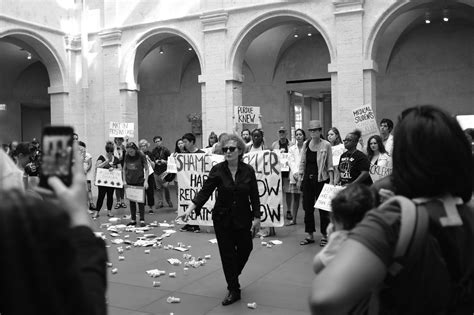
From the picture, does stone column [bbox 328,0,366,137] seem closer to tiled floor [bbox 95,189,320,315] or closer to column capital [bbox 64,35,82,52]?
tiled floor [bbox 95,189,320,315]

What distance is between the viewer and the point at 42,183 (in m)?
1.49

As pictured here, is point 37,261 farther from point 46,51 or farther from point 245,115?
point 46,51

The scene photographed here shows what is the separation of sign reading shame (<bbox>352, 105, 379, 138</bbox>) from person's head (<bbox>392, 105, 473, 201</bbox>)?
8109 millimetres

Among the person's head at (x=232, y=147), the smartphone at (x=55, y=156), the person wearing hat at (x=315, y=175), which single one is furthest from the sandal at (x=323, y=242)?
the smartphone at (x=55, y=156)

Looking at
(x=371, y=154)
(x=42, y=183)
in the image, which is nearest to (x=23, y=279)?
(x=42, y=183)

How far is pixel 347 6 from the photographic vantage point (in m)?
14.1

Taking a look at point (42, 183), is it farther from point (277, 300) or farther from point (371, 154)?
point (371, 154)

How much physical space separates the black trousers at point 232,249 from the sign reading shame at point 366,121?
5.01 meters

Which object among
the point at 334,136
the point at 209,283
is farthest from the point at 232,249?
the point at 334,136

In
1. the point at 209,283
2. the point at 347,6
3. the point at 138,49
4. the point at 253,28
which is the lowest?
the point at 209,283

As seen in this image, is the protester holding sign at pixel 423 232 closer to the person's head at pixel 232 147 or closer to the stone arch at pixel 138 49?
the person's head at pixel 232 147

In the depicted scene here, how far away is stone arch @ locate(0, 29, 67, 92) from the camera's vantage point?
57.1 ft

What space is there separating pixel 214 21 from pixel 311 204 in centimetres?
980

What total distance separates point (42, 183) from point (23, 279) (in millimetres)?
470
